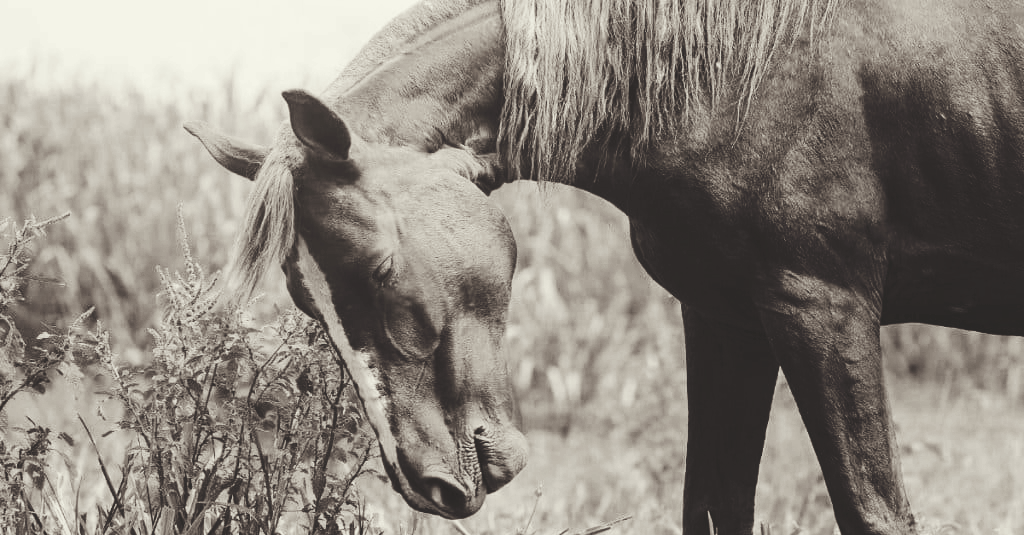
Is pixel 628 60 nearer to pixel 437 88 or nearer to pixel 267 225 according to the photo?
pixel 437 88

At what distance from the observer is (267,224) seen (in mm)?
2555

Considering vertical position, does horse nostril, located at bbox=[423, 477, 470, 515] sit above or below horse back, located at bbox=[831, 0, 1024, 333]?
below

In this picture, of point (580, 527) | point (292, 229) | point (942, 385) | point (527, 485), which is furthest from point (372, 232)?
point (942, 385)

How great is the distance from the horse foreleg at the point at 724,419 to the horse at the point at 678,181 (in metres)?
0.38

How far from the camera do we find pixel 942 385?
735 centimetres

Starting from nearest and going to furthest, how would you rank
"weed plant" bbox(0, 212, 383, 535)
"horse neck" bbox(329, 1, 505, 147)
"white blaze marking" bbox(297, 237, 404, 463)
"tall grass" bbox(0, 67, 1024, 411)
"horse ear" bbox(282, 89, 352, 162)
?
"horse ear" bbox(282, 89, 352, 162)
"white blaze marking" bbox(297, 237, 404, 463)
"horse neck" bbox(329, 1, 505, 147)
"weed plant" bbox(0, 212, 383, 535)
"tall grass" bbox(0, 67, 1024, 411)

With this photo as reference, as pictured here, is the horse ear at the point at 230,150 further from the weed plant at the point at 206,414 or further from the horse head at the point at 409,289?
the weed plant at the point at 206,414

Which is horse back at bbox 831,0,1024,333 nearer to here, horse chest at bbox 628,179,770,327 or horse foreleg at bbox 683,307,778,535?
horse chest at bbox 628,179,770,327

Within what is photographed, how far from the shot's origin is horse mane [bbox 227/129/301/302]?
2543mm

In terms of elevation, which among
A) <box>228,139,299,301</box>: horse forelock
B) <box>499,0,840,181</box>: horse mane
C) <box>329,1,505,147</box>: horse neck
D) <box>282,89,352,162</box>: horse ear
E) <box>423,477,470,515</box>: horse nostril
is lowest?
<box>423,477,470,515</box>: horse nostril

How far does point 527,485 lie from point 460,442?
309 cm

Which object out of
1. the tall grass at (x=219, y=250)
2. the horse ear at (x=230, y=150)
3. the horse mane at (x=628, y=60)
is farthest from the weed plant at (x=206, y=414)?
the tall grass at (x=219, y=250)

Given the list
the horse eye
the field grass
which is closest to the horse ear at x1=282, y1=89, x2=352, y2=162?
the horse eye

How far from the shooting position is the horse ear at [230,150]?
2.72 meters
